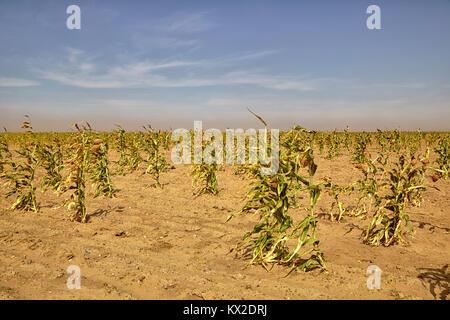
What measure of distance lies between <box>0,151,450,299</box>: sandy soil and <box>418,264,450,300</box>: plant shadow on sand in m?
0.01

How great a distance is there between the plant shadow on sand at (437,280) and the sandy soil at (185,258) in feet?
0.03

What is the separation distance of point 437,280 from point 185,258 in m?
2.89

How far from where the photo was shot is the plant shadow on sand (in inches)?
113

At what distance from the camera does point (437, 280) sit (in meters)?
3.12

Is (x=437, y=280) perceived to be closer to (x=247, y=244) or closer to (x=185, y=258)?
(x=247, y=244)

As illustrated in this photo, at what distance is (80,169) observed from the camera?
196 inches

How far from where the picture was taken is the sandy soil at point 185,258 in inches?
116

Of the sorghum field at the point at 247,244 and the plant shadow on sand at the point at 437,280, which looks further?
the sorghum field at the point at 247,244

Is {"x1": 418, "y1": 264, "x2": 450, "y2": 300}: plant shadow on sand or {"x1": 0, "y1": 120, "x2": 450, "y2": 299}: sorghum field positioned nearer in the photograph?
{"x1": 418, "y1": 264, "x2": 450, "y2": 300}: plant shadow on sand

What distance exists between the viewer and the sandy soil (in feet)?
9.69

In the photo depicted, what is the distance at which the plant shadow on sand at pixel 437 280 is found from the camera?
288 cm
